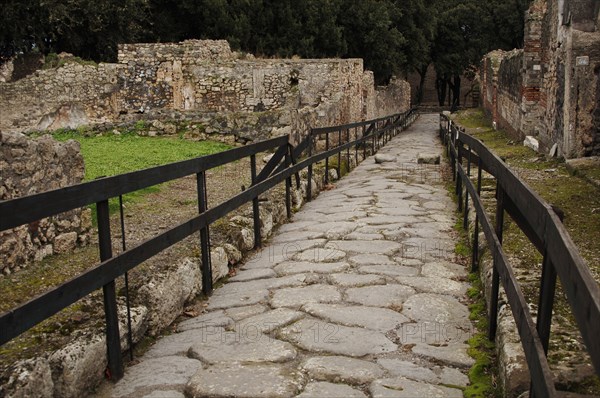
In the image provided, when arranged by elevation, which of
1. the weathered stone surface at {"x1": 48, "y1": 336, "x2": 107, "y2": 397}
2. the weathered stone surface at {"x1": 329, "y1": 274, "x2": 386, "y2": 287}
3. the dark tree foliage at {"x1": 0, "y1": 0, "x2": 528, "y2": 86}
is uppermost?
the dark tree foliage at {"x1": 0, "y1": 0, "x2": 528, "y2": 86}

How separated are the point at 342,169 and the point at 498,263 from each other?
8.22 meters

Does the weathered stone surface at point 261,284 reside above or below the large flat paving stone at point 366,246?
below

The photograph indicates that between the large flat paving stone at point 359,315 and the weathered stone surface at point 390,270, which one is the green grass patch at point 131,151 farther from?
the large flat paving stone at point 359,315

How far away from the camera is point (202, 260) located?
4328 mm

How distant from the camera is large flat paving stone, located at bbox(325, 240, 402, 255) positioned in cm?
535

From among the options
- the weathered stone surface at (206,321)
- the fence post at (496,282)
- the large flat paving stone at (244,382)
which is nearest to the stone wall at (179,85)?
the weathered stone surface at (206,321)

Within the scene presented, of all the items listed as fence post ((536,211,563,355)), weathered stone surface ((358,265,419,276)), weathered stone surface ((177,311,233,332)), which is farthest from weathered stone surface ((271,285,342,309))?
fence post ((536,211,563,355))

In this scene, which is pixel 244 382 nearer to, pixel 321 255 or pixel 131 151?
pixel 321 255

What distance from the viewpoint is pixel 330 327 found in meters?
3.57

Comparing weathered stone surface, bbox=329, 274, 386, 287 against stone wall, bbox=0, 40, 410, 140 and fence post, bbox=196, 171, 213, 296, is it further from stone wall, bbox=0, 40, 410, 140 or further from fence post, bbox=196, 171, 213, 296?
stone wall, bbox=0, 40, 410, 140

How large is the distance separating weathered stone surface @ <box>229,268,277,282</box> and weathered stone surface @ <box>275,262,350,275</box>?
0.24ft

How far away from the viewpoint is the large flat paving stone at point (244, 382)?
277 cm

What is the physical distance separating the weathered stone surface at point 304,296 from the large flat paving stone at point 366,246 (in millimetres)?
1093

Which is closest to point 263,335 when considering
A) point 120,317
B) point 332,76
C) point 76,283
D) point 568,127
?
point 120,317
